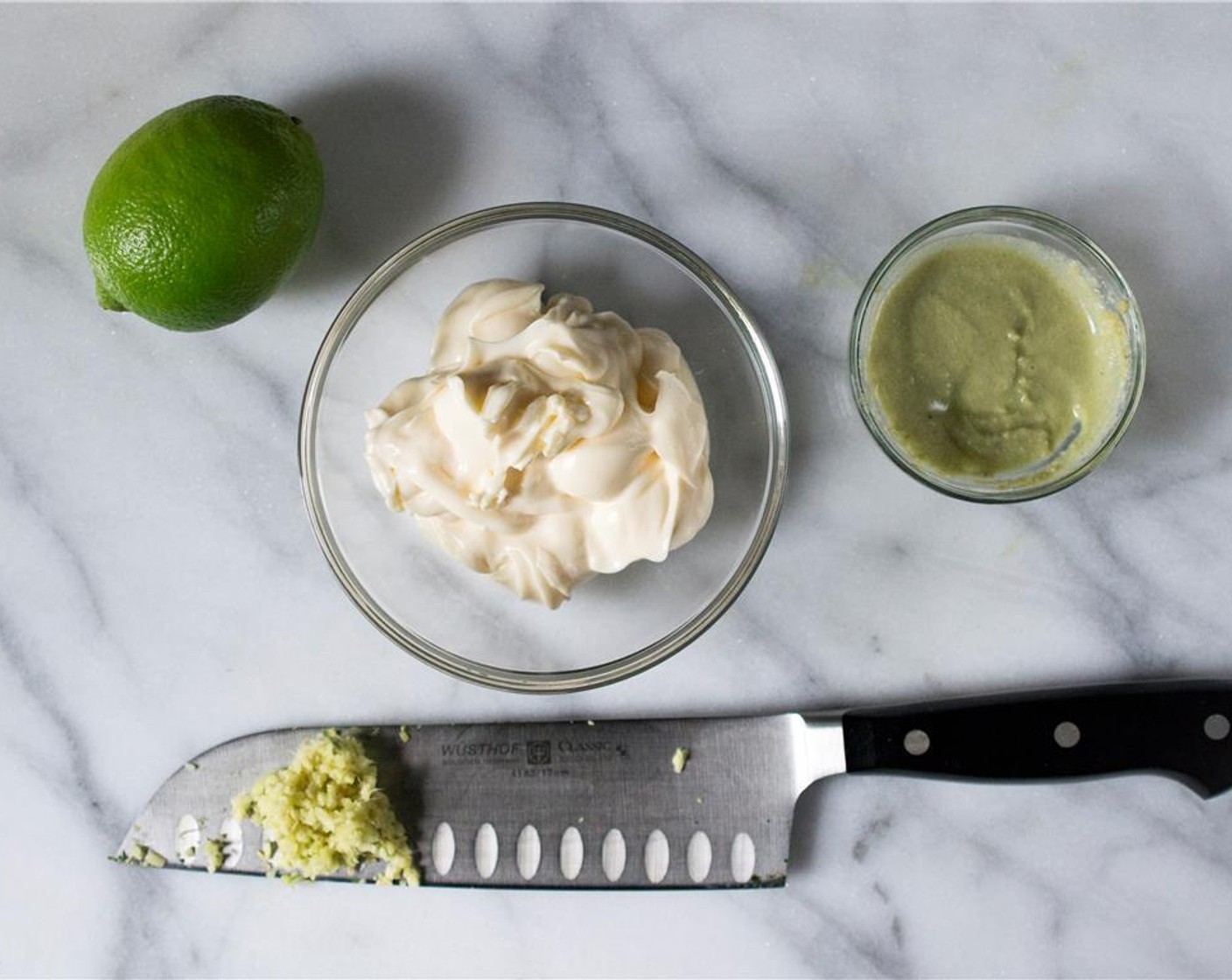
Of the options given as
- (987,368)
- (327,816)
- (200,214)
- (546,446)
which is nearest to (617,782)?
(327,816)

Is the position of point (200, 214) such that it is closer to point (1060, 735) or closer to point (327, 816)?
point (327, 816)

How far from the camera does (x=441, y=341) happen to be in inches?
51.0

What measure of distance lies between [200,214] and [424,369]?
312 mm

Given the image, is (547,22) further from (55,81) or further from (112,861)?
(112,861)

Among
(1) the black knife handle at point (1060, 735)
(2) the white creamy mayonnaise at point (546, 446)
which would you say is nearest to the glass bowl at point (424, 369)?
(2) the white creamy mayonnaise at point (546, 446)

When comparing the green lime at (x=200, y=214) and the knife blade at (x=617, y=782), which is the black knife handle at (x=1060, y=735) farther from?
the green lime at (x=200, y=214)

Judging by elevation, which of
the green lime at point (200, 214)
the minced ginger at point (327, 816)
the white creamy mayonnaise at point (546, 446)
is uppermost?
the green lime at point (200, 214)

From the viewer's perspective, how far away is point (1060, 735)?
135 cm

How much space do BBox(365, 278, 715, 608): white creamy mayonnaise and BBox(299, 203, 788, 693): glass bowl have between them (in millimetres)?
98

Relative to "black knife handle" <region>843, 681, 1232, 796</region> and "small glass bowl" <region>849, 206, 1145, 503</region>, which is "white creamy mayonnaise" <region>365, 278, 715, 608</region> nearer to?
"small glass bowl" <region>849, 206, 1145, 503</region>

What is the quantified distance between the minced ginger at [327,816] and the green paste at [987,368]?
0.78 meters

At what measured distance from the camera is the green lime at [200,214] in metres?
1.21

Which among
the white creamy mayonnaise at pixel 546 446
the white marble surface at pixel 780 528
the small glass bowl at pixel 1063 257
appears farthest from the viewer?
the white marble surface at pixel 780 528

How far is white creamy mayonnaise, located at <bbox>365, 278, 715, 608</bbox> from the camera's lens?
3.82 feet
